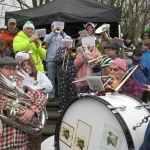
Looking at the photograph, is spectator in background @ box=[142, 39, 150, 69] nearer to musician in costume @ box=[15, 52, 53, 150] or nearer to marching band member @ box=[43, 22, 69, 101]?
marching band member @ box=[43, 22, 69, 101]

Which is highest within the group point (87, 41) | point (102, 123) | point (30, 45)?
point (87, 41)

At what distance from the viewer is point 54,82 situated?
253 inches

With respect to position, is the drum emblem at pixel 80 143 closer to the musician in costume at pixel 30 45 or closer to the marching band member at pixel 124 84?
the marching band member at pixel 124 84

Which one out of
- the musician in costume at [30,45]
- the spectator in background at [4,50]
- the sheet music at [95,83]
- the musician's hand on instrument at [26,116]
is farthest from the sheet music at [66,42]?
the sheet music at [95,83]

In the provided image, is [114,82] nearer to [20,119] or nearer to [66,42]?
[20,119]

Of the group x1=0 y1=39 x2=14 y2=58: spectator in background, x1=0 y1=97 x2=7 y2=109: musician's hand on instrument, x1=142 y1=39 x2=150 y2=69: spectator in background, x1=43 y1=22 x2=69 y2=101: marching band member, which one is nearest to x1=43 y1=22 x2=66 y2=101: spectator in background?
x1=43 y1=22 x2=69 y2=101: marching band member

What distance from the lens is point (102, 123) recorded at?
2760mm

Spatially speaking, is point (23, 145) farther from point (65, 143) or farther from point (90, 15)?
point (90, 15)

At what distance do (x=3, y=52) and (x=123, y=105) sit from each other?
362 cm

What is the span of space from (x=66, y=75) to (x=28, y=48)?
34.9 inches

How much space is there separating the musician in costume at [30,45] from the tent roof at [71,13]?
220 centimetres

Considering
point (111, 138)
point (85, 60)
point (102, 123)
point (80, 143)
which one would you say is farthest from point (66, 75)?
point (111, 138)

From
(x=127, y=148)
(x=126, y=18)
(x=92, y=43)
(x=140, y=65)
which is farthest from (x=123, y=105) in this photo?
(x=126, y=18)

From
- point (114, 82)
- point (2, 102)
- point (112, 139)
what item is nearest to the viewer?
point (112, 139)
